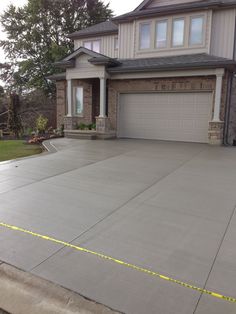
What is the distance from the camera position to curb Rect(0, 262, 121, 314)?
2.21 m

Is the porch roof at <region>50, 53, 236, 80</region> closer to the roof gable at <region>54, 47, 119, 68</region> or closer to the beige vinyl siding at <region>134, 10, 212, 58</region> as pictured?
the roof gable at <region>54, 47, 119, 68</region>

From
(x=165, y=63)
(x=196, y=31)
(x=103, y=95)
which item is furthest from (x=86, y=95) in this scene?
(x=196, y=31)

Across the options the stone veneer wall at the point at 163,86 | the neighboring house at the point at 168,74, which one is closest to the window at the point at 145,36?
the neighboring house at the point at 168,74

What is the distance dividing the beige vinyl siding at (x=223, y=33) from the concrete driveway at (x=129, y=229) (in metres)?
7.77

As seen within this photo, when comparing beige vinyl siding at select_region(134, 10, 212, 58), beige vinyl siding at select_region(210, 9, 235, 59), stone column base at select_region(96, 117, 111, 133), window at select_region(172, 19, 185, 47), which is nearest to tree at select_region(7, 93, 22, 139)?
stone column base at select_region(96, 117, 111, 133)

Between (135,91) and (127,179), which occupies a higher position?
(135,91)

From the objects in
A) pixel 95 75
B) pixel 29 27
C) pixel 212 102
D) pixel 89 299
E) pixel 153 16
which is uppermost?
pixel 29 27

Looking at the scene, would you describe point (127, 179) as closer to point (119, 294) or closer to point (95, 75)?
point (119, 294)

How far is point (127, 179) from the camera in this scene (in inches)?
236

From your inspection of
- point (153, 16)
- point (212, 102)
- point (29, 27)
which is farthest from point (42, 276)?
point (29, 27)

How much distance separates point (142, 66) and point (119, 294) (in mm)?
11442

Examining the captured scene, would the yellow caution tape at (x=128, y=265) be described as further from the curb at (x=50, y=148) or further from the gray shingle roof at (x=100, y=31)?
the gray shingle roof at (x=100, y=31)

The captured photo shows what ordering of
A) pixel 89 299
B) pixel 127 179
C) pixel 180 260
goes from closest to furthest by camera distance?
pixel 89 299, pixel 180 260, pixel 127 179

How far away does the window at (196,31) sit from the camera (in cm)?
1262
